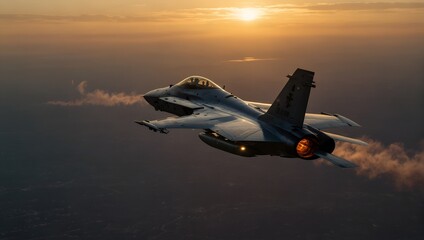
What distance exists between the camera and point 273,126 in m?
28.8

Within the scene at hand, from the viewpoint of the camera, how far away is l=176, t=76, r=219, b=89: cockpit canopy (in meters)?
38.0

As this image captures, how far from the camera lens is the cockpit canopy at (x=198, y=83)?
1497 inches

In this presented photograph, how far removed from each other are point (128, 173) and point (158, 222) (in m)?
41.2

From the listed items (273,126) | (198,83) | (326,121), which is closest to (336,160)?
(273,126)

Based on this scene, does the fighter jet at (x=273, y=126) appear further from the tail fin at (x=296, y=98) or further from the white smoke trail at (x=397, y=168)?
the white smoke trail at (x=397, y=168)

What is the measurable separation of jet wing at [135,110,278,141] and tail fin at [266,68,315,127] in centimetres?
167

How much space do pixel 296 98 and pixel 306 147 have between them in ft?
Answer: 10.6

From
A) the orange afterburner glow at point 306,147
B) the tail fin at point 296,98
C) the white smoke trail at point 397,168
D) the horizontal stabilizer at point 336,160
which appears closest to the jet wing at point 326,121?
the tail fin at point 296,98

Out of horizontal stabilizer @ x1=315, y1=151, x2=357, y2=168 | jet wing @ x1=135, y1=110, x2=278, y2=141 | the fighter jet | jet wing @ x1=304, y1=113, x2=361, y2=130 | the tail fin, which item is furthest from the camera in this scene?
jet wing @ x1=304, y1=113, x2=361, y2=130

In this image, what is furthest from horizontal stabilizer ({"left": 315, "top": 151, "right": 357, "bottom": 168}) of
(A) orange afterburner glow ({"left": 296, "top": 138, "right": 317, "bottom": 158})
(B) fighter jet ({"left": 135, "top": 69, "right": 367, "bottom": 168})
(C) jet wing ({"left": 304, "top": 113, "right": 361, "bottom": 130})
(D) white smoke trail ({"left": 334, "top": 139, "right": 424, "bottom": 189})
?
(D) white smoke trail ({"left": 334, "top": 139, "right": 424, "bottom": 189})

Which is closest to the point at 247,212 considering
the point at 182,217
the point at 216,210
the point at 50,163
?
the point at 216,210

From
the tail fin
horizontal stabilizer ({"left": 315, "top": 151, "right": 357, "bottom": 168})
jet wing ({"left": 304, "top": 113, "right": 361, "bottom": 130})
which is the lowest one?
horizontal stabilizer ({"left": 315, "top": 151, "right": 357, "bottom": 168})

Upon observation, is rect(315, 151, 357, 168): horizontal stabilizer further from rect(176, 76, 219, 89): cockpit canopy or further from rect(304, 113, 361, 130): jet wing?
rect(176, 76, 219, 89): cockpit canopy

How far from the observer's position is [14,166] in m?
195
